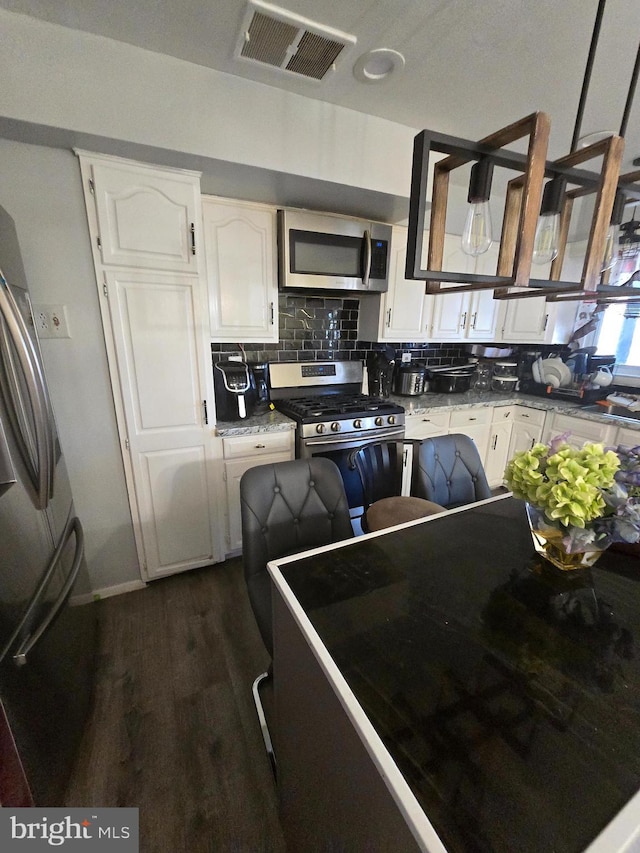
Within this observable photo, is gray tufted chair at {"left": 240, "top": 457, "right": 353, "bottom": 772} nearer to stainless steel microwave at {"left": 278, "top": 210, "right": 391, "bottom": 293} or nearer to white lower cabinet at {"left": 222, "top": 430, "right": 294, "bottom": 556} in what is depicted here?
white lower cabinet at {"left": 222, "top": 430, "right": 294, "bottom": 556}

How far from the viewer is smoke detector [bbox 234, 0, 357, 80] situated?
118cm

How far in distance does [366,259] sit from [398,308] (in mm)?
451

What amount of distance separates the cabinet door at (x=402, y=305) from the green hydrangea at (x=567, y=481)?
180 cm

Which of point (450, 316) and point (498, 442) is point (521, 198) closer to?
point (450, 316)

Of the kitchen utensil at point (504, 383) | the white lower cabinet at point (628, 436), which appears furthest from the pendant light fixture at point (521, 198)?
the kitchen utensil at point (504, 383)

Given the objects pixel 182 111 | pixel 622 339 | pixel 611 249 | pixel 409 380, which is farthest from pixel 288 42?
pixel 622 339

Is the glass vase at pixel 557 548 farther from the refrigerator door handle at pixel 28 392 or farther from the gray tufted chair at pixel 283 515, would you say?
the refrigerator door handle at pixel 28 392

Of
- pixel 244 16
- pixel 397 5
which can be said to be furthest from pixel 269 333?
pixel 397 5

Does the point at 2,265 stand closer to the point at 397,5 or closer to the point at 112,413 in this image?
the point at 112,413

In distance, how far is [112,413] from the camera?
1768mm

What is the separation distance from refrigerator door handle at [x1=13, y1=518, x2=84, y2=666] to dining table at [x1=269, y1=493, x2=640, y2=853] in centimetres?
67

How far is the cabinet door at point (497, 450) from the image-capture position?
309cm

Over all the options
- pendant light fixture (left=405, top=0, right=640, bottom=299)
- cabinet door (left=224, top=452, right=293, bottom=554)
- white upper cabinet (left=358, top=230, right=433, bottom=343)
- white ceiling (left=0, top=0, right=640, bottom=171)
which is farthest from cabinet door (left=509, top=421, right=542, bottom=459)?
pendant light fixture (left=405, top=0, right=640, bottom=299)

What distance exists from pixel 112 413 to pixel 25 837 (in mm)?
1457
